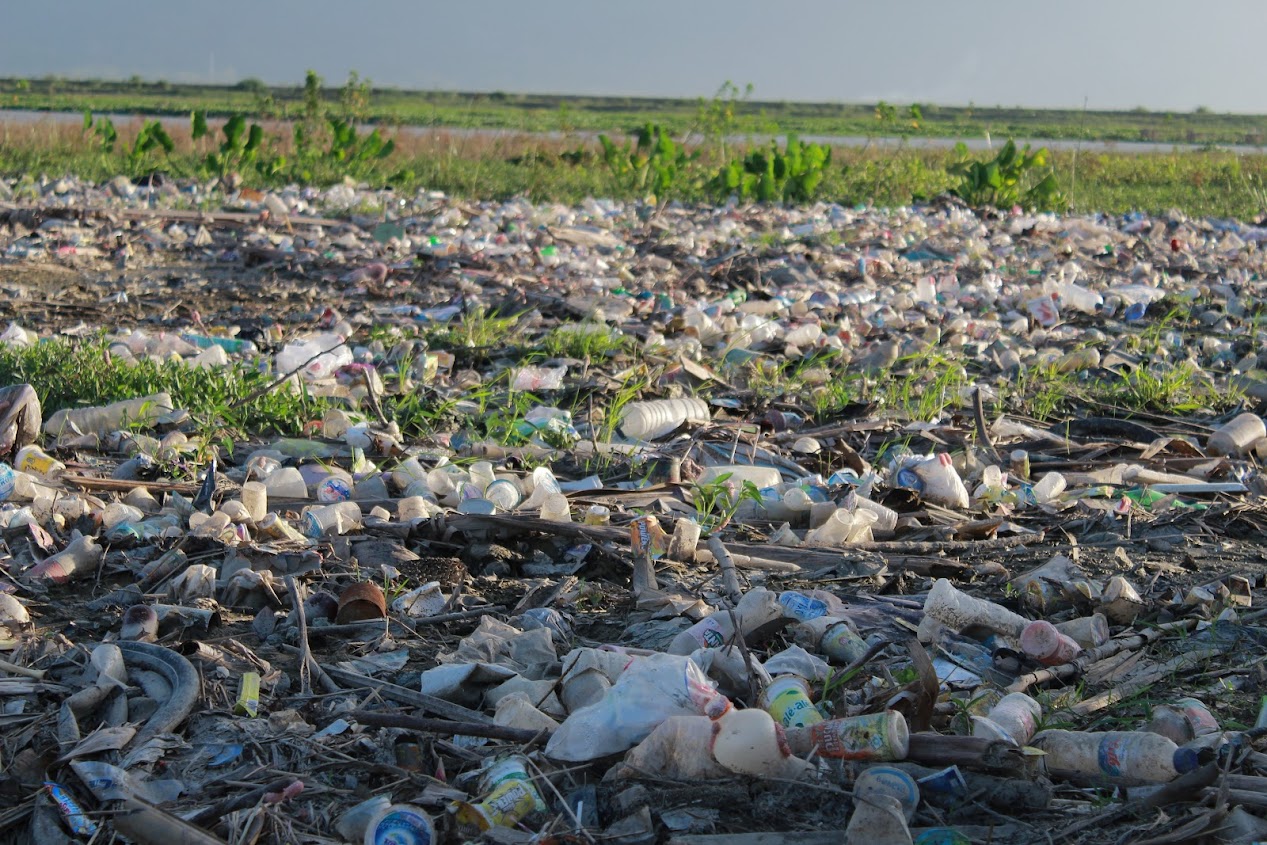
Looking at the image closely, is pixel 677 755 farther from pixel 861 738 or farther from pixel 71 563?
pixel 71 563

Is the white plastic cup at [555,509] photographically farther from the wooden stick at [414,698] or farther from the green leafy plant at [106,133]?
the green leafy plant at [106,133]

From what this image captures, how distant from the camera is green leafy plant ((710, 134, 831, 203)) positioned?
11.1m

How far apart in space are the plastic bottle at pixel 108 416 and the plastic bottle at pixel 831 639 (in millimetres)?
2293

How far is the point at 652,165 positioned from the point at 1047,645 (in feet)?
33.4

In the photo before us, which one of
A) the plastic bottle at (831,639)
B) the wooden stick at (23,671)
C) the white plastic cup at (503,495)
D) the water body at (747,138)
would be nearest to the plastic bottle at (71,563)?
the wooden stick at (23,671)

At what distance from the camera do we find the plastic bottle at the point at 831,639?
2.08 meters

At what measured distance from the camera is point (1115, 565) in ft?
8.45

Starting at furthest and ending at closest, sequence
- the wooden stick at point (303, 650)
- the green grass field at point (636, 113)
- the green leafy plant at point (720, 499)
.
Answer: the green grass field at point (636, 113) < the green leafy plant at point (720, 499) < the wooden stick at point (303, 650)

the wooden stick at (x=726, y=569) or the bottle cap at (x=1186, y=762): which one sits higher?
the bottle cap at (x=1186, y=762)

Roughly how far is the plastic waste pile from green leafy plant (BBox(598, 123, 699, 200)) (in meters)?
6.03

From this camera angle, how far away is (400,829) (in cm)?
148

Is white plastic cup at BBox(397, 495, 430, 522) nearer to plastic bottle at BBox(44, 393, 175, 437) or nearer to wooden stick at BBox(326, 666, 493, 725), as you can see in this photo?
wooden stick at BBox(326, 666, 493, 725)

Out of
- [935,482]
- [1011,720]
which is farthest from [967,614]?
[935,482]

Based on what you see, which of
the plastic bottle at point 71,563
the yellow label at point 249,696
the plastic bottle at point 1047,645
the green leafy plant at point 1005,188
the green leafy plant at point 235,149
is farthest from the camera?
the green leafy plant at point 1005,188
